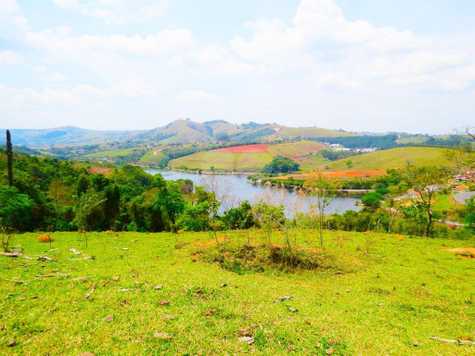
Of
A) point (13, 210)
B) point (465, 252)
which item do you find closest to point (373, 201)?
point (465, 252)

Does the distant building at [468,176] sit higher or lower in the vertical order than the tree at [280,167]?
higher

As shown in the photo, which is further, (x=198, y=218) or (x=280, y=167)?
(x=280, y=167)

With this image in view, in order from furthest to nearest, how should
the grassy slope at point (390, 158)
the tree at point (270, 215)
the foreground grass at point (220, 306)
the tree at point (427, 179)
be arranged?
the grassy slope at point (390, 158), the tree at point (427, 179), the tree at point (270, 215), the foreground grass at point (220, 306)

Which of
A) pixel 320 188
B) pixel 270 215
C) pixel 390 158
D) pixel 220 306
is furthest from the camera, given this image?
pixel 390 158

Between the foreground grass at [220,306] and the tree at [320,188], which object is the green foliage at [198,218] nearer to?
the tree at [320,188]

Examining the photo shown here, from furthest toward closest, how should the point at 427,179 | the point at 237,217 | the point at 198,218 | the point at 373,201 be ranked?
the point at 373,201, the point at 237,217, the point at 427,179, the point at 198,218

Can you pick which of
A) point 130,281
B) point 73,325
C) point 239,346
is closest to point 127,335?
point 73,325

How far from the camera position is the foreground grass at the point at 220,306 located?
891 centimetres

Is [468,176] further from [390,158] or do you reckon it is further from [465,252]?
[390,158]

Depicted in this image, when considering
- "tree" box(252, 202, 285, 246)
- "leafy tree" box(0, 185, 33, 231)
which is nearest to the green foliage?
"tree" box(252, 202, 285, 246)

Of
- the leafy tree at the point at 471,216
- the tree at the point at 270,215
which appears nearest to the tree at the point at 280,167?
the leafy tree at the point at 471,216

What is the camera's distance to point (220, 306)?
11.5 m

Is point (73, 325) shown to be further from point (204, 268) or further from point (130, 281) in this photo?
point (204, 268)

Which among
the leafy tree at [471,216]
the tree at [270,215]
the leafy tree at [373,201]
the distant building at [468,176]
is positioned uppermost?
the distant building at [468,176]
